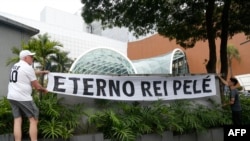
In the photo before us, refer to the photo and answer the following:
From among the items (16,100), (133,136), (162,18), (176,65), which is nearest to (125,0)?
(162,18)

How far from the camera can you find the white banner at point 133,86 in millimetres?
6883

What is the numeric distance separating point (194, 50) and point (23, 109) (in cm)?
4990

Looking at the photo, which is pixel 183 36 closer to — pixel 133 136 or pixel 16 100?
pixel 133 136

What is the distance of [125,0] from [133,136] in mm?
5704

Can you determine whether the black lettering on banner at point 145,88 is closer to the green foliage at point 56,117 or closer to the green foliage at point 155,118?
the green foliage at point 155,118

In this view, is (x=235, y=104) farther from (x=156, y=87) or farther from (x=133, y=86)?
(x=133, y=86)

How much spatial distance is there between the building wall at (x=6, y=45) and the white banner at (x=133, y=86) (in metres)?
8.13

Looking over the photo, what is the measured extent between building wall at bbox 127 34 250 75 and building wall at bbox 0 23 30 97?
24150mm

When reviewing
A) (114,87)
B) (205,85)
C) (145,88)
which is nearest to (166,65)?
(205,85)

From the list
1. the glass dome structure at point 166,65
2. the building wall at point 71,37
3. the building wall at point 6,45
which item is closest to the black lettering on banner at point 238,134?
the building wall at point 6,45

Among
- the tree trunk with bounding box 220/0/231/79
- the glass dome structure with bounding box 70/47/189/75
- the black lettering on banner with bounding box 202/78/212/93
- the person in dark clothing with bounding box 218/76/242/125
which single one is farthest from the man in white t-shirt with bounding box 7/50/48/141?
the glass dome structure with bounding box 70/47/189/75

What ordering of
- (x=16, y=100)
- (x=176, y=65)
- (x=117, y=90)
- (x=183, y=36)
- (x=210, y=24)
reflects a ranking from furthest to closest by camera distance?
(x=176, y=65) → (x=183, y=36) → (x=210, y=24) → (x=117, y=90) → (x=16, y=100)

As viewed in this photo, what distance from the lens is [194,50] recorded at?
5353cm

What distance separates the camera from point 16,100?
5570 mm
